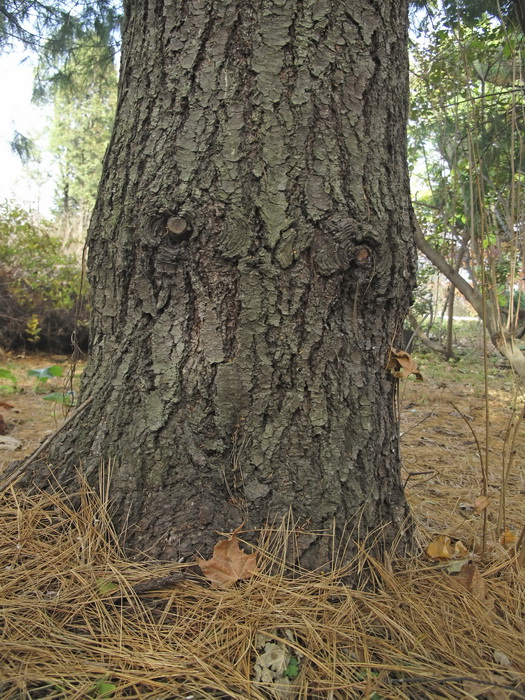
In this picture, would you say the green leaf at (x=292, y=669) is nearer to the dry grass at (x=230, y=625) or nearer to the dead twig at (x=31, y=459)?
the dry grass at (x=230, y=625)

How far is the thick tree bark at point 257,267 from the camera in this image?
1.26 m

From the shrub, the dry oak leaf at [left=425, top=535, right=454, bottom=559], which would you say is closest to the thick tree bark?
the dry oak leaf at [left=425, top=535, right=454, bottom=559]

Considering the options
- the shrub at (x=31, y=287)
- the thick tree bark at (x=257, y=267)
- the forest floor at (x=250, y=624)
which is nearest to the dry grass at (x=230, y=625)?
the forest floor at (x=250, y=624)

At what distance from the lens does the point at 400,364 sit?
1378mm

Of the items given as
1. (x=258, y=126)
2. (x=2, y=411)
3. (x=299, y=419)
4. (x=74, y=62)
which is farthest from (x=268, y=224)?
(x=74, y=62)

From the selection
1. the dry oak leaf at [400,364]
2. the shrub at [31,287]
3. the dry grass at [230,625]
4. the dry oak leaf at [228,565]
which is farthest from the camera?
the shrub at [31,287]

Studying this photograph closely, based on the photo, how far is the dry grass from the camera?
97 centimetres

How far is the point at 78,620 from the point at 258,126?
4.15 ft

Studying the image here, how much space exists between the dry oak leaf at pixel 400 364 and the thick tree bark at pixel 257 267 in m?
0.05

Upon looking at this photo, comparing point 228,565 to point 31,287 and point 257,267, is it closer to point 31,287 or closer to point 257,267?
point 257,267

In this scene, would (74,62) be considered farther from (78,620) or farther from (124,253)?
(78,620)

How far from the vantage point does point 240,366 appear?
1285mm

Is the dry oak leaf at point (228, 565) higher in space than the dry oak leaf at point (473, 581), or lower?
higher

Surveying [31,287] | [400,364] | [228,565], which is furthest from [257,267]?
[31,287]
